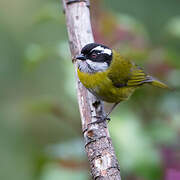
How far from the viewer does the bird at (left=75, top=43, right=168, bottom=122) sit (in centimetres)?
372

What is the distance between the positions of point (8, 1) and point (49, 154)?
Answer: 5090mm

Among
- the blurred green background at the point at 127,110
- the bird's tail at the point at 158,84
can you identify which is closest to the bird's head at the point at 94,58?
the blurred green background at the point at 127,110

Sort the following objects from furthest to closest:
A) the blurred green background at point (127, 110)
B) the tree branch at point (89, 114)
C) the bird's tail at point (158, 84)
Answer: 1. the bird's tail at point (158, 84)
2. the blurred green background at point (127, 110)
3. the tree branch at point (89, 114)

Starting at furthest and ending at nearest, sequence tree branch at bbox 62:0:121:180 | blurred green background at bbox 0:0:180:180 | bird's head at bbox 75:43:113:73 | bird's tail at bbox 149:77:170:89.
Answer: bird's tail at bbox 149:77:170:89, bird's head at bbox 75:43:113:73, blurred green background at bbox 0:0:180:180, tree branch at bbox 62:0:121:180

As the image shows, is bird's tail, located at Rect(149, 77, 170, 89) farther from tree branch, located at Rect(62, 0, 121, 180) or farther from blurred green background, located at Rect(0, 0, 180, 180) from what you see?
tree branch, located at Rect(62, 0, 121, 180)

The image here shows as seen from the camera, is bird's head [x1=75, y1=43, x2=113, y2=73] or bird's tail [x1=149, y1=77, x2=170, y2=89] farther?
bird's tail [x1=149, y1=77, x2=170, y2=89]

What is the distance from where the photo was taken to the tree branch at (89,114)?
A: 9.00 ft

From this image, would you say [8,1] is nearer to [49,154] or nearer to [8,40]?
[8,40]

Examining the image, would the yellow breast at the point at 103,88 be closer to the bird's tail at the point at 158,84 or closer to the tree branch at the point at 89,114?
the tree branch at the point at 89,114

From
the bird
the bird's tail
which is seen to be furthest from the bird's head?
the bird's tail

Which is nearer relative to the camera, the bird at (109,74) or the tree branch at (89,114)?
the tree branch at (89,114)

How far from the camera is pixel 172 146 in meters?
3.64

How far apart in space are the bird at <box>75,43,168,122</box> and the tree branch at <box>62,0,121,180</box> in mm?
89

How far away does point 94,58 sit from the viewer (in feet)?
13.1
